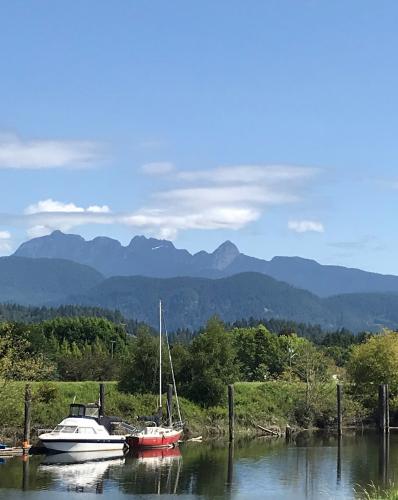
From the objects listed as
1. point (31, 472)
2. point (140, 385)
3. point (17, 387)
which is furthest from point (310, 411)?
point (31, 472)

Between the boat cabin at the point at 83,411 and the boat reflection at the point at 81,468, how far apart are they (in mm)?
3105

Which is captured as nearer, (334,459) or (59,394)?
(334,459)

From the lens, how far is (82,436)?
5669cm

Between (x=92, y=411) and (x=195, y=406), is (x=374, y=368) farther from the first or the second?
(x=92, y=411)

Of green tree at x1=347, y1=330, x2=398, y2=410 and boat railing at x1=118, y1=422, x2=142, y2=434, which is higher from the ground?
green tree at x1=347, y1=330, x2=398, y2=410

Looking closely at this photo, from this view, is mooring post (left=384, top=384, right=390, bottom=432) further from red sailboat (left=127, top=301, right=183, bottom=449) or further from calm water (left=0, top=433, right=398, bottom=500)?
red sailboat (left=127, top=301, right=183, bottom=449)

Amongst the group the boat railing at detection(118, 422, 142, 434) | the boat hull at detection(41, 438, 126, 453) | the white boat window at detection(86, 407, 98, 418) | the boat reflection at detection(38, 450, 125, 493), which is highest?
the white boat window at detection(86, 407, 98, 418)

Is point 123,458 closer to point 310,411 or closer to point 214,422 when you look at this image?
point 214,422

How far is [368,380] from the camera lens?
80.0 meters

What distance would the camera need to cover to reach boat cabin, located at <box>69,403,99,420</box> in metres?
59.3

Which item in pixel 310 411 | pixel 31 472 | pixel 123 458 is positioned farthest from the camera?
pixel 310 411

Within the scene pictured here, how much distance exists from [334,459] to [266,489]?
13494 mm

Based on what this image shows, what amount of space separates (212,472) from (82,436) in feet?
31.9

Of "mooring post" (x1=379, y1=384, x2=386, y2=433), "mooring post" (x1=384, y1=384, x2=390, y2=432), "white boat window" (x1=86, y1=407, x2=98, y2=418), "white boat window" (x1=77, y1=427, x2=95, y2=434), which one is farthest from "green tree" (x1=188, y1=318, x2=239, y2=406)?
"white boat window" (x1=77, y1=427, x2=95, y2=434)
